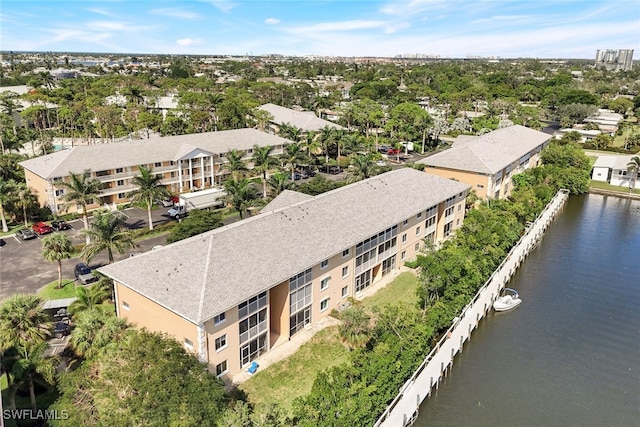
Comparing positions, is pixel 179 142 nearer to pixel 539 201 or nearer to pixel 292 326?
pixel 292 326

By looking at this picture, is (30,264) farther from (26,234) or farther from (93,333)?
(93,333)

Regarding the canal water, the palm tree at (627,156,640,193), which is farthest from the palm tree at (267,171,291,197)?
the palm tree at (627,156,640,193)

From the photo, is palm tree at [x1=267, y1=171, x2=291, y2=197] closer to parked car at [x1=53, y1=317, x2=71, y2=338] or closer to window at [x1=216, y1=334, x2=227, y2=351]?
parked car at [x1=53, y1=317, x2=71, y2=338]

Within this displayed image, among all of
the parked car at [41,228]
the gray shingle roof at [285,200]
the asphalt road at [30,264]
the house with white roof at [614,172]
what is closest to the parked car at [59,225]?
the asphalt road at [30,264]

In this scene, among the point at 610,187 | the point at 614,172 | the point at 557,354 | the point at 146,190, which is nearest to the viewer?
the point at 557,354

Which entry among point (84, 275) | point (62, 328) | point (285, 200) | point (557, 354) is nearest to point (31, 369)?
point (62, 328)
